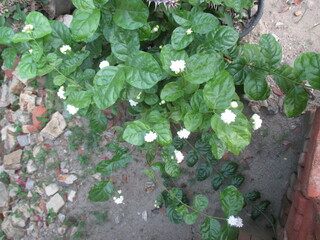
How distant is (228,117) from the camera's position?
1236 mm

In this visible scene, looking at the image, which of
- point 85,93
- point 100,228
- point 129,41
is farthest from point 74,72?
point 100,228

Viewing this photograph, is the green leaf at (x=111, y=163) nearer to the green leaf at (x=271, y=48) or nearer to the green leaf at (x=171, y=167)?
the green leaf at (x=171, y=167)

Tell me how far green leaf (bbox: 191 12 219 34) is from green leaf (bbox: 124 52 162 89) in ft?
0.86

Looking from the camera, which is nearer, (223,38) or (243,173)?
(223,38)

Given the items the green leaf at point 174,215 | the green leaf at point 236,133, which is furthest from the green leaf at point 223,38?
the green leaf at point 174,215

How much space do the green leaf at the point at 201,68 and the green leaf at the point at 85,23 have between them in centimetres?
45

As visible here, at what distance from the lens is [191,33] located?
56.2 inches

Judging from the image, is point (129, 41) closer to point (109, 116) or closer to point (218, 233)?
point (109, 116)

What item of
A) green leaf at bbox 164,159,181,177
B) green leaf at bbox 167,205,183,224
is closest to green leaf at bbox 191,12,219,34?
green leaf at bbox 164,159,181,177

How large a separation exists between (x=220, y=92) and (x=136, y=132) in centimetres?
43

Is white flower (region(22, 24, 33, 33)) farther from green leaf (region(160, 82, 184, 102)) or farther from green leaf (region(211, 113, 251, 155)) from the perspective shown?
green leaf (region(211, 113, 251, 155))

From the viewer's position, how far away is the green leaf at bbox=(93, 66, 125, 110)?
1359 mm

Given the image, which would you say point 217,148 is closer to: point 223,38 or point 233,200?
point 233,200

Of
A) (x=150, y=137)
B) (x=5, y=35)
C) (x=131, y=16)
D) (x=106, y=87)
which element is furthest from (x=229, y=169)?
(x=5, y=35)
